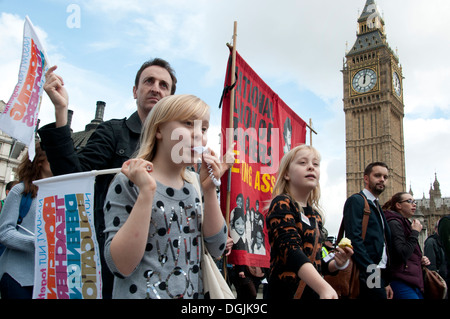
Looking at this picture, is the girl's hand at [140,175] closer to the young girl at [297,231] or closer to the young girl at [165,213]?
the young girl at [165,213]

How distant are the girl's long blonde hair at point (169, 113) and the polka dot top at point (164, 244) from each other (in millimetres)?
176

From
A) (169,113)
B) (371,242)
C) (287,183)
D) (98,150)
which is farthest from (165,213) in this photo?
(371,242)

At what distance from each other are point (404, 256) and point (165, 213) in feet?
9.52

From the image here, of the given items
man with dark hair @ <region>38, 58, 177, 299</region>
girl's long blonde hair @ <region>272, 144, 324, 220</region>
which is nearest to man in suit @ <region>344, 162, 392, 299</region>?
girl's long blonde hair @ <region>272, 144, 324, 220</region>

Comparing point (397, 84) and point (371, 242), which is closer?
point (371, 242)

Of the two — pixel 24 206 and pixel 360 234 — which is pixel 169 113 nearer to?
pixel 24 206

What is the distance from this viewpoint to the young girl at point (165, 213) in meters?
1.31

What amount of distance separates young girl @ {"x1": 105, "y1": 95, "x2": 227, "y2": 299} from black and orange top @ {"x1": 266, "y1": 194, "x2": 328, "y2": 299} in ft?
1.65

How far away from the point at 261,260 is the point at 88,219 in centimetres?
252

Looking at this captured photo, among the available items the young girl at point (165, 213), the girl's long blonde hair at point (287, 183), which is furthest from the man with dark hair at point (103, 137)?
the girl's long blonde hair at point (287, 183)

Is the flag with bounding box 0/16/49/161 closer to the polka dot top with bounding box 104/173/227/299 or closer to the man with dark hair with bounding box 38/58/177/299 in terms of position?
the man with dark hair with bounding box 38/58/177/299

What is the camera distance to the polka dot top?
1.36 metres

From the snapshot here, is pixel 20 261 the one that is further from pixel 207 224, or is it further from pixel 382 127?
pixel 382 127

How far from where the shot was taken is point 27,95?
6.39ft
